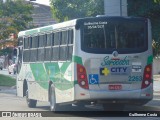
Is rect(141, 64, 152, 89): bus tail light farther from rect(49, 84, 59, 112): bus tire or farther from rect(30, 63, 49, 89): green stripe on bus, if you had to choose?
rect(30, 63, 49, 89): green stripe on bus

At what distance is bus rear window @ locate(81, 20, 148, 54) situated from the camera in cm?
1625

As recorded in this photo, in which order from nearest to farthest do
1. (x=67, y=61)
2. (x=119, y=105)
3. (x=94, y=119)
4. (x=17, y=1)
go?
(x=94, y=119), (x=67, y=61), (x=119, y=105), (x=17, y=1)

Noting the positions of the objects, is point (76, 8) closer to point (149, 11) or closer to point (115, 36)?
point (149, 11)

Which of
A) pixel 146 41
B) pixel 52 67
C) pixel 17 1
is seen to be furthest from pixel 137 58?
pixel 17 1

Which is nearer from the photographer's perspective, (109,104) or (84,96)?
(84,96)

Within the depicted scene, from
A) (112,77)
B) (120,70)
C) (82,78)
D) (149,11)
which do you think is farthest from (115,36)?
(149,11)

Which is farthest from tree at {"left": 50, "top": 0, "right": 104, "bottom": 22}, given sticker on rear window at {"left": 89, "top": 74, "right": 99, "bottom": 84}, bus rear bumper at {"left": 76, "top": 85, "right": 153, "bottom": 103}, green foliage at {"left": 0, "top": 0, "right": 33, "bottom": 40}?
green foliage at {"left": 0, "top": 0, "right": 33, "bottom": 40}

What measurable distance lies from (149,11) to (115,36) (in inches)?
369

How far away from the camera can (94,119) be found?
51.6ft

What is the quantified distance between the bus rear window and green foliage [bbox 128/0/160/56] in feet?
27.8

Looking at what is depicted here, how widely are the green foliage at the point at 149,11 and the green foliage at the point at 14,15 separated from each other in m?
20.5

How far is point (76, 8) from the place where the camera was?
2880cm

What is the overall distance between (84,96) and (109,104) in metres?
1.66

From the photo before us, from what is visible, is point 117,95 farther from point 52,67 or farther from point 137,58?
point 52,67
